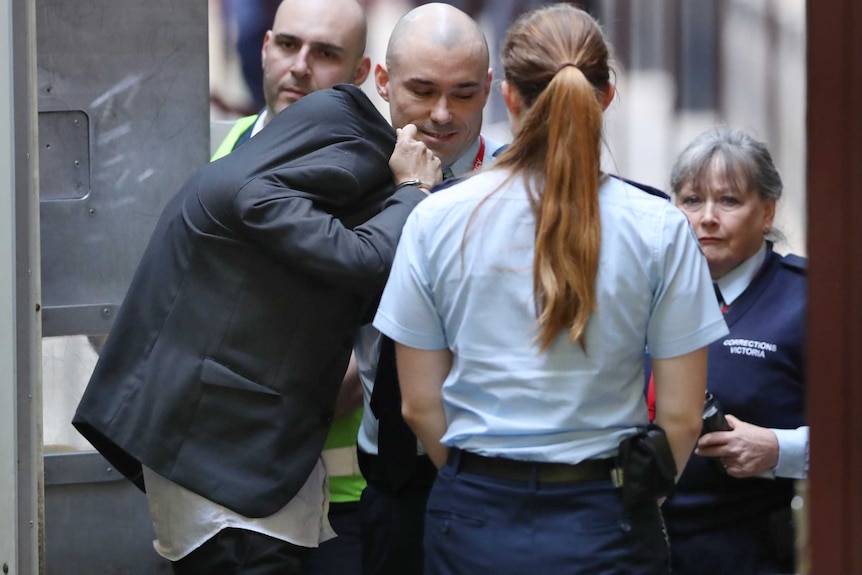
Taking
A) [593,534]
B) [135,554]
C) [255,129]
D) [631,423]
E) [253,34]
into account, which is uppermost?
[253,34]

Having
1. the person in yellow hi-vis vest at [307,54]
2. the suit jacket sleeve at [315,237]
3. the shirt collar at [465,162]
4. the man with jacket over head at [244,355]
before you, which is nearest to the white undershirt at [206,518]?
the man with jacket over head at [244,355]

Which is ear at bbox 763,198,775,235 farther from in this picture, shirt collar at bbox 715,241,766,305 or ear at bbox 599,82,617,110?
ear at bbox 599,82,617,110

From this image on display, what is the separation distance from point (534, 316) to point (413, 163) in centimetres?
64

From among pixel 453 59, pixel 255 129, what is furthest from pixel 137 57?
pixel 453 59

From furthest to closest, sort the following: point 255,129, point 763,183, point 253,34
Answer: point 253,34
point 255,129
point 763,183

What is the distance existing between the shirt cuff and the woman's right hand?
84cm

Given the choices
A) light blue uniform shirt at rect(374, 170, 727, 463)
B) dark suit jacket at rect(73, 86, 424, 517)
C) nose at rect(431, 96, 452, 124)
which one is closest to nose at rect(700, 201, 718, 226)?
nose at rect(431, 96, 452, 124)

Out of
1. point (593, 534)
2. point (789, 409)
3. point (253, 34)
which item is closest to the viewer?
point (593, 534)

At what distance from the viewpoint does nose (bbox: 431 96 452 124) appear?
8.85 feet

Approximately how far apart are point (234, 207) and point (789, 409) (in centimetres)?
119

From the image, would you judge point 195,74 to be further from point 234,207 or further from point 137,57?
point 234,207

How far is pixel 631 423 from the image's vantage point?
199cm

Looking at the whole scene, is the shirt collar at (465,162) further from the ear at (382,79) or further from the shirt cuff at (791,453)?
the shirt cuff at (791,453)

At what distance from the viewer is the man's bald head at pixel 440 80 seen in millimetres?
2705
